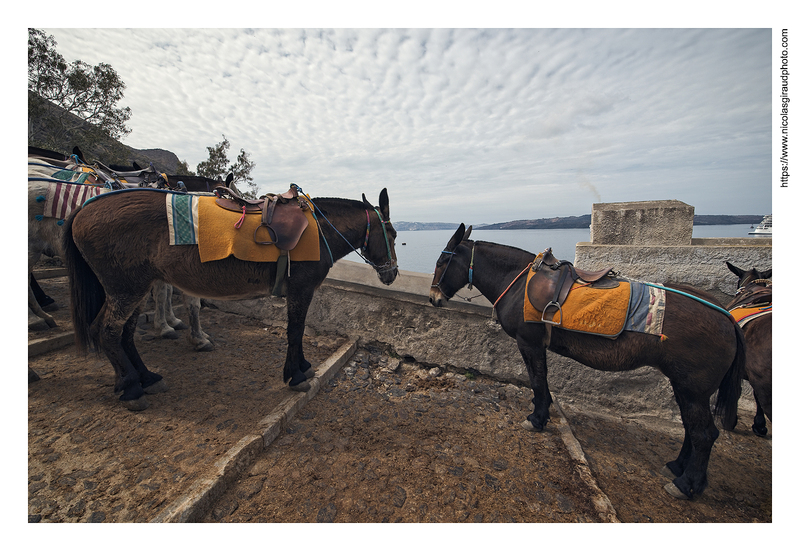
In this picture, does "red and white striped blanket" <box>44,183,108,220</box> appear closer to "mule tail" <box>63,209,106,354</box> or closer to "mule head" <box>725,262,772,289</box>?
"mule tail" <box>63,209,106,354</box>

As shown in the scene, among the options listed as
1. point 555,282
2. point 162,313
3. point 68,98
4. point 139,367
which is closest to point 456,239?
point 555,282

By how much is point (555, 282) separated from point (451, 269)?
993mm

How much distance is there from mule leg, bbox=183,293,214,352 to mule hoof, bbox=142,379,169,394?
1.01 m

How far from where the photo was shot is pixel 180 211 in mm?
2637

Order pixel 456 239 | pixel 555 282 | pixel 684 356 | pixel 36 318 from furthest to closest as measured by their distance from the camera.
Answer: pixel 36 318 < pixel 456 239 < pixel 555 282 < pixel 684 356

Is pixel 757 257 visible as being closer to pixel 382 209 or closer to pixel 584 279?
pixel 584 279

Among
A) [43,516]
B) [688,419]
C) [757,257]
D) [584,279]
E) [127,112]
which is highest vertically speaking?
[127,112]

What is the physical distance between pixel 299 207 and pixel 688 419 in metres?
3.83

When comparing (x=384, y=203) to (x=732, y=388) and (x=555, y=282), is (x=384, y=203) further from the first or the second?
(x=732, y=388)

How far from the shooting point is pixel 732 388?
2.33 meters

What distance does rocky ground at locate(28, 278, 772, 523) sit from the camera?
1.94 m

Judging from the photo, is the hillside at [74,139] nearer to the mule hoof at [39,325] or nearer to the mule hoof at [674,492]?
the mule hoof at [39,325]

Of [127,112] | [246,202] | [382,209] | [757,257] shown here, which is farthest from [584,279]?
[127,112]

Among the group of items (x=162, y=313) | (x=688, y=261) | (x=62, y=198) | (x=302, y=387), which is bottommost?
(x=302, y=387)
